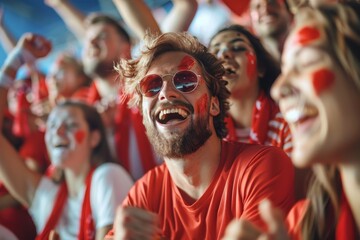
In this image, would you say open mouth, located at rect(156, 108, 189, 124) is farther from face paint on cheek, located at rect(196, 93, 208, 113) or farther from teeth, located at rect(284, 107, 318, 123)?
teeth, located at rect(284, 107, 318, 123)

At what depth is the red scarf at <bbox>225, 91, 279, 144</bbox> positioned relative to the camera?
2002 millimetres

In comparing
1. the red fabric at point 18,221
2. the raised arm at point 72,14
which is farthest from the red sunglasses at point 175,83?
the raised arm at point 72,14

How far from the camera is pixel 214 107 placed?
5.76ft

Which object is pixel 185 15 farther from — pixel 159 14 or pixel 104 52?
pixel 159 14

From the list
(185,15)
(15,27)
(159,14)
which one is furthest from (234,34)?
(15,27)

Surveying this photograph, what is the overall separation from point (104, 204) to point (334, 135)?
3.94ft

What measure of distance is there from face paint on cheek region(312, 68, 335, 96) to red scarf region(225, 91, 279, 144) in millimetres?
897

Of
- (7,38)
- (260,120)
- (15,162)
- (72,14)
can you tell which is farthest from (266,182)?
(7,38)

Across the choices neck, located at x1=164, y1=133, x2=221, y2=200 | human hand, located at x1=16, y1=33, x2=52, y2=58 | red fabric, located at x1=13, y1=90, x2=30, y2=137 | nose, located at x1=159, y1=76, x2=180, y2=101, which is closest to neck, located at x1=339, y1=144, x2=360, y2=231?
neck, located at x1=164, y1=133, x2=221, y2=200

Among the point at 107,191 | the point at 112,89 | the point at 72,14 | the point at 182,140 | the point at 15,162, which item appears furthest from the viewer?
the point at 72,14

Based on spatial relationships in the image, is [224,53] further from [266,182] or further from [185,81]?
[266,182]

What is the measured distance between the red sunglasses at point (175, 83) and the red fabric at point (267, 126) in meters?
0.38

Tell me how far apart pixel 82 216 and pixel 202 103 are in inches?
29.8

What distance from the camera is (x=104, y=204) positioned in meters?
2.09
